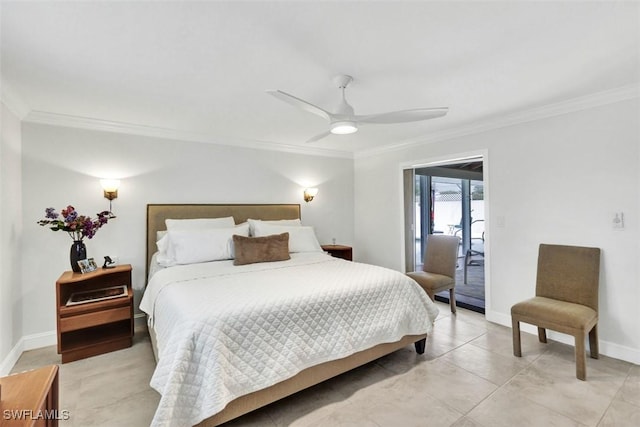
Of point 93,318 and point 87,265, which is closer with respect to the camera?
point 93,318

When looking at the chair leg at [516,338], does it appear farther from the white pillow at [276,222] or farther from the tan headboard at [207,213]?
the tan headboard at [207,213]

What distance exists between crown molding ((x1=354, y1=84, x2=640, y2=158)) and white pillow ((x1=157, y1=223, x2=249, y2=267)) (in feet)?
9.49

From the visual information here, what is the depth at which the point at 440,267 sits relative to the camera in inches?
152

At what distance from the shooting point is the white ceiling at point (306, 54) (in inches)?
60.9

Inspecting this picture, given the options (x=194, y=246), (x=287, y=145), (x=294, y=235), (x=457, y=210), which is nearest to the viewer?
(x=194, y=246)

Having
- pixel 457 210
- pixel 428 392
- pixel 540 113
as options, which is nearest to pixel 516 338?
pixel 428 392

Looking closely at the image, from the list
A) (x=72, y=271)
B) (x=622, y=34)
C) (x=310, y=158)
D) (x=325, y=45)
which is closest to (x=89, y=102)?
(x=72, y=271)

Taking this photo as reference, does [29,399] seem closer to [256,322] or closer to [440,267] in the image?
[256,322]

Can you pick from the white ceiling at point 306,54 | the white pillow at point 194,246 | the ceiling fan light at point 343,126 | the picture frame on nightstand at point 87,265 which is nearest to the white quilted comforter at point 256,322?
the white pillow at point 194,246

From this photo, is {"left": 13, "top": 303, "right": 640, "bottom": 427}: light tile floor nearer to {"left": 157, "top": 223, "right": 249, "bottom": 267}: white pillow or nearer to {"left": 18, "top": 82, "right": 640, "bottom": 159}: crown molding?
{"left": 157, "top": 223, "right": 249, "bottom": 267}: white pillow

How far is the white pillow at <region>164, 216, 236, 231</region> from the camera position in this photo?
344 centimetres

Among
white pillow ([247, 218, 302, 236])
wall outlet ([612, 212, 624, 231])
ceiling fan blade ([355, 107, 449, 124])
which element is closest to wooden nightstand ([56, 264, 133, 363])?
white pillow ([247, 218, 302, 236])

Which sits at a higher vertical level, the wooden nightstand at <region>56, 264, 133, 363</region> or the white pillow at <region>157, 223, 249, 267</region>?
the white pillow at <region>157, 223, 249, 267</region>

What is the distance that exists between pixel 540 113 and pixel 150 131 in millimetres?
4259
